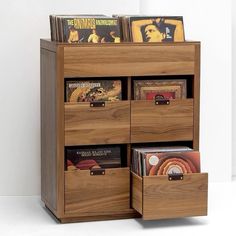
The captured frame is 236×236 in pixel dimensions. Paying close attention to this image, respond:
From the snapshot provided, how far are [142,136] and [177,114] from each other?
0.59ft

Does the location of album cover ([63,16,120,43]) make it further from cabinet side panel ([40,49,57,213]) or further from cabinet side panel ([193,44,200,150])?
cabinet side panel ([193,44,200,150])

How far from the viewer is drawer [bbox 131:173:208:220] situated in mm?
3055

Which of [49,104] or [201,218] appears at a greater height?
[49,104]

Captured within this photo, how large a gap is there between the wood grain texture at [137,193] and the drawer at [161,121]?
17 centimetres

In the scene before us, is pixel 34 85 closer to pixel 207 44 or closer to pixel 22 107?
pixel 22 107

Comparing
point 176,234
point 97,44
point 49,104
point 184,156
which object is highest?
point 97,44

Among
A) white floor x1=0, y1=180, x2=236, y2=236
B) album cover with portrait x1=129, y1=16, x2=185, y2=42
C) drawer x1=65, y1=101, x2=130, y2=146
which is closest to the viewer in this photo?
white floor x1=0, y1=180, x2=236, y2=236

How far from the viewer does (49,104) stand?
3260 mm

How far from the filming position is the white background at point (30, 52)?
3.53 m

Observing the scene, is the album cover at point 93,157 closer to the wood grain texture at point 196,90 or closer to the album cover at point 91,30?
the wood grain texture at point 196,90

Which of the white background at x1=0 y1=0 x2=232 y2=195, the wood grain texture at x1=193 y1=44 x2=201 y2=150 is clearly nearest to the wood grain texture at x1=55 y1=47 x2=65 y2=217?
the white background at x1=0 y1=0 x2=232 y2=195

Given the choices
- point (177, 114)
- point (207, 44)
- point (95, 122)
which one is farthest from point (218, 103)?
point (95, 122)

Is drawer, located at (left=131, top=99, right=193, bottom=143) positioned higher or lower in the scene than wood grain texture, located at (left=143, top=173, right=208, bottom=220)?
higher

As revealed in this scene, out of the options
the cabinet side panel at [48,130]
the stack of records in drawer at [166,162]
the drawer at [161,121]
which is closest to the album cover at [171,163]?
the stack of records in drawer at [166,162]
